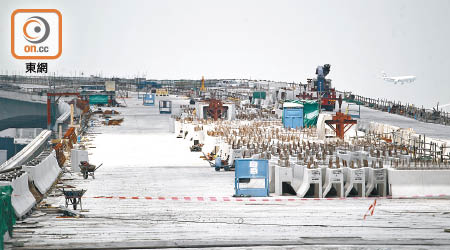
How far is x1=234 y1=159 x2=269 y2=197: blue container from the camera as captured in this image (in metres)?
30.6

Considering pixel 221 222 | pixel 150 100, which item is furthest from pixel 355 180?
pixel 150 100

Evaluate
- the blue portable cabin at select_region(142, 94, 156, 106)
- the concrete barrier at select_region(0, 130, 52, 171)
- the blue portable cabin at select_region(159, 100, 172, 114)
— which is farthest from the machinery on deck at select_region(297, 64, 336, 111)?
the concrete barrier at select_region(0, 130, 52, 171)

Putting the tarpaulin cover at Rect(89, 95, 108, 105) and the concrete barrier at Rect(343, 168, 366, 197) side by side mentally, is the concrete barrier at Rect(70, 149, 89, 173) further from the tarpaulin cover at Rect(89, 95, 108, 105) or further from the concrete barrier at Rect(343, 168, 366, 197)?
the tarpaulin cover at Rect(89, 95, 108, 105)

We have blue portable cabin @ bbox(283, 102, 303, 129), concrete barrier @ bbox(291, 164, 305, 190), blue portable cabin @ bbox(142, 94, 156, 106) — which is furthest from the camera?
blue portable cabin @ bbox(142, 94, 156, 106)

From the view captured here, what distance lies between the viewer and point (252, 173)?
101 feet

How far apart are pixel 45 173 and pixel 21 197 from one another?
24.0ft

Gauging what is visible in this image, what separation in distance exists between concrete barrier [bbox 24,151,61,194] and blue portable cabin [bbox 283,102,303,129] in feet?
108

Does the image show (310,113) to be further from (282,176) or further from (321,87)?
(321,87)

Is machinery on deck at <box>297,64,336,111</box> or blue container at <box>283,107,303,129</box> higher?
machinery on deck at <box>297,64,336,111</box>

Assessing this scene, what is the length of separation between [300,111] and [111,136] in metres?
17.8

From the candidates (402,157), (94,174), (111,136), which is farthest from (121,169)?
(111,136)

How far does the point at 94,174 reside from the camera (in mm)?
39188

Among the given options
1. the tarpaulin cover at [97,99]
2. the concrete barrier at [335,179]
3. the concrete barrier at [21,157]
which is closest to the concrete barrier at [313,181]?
the concrete barrier at [335,179]

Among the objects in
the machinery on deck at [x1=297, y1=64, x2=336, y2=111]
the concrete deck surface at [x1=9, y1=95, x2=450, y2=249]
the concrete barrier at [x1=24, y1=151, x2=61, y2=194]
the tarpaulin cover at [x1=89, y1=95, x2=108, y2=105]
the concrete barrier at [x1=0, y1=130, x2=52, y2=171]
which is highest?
the machinery on deck at [x1=297, y1=64, x2=336, y2=111]
